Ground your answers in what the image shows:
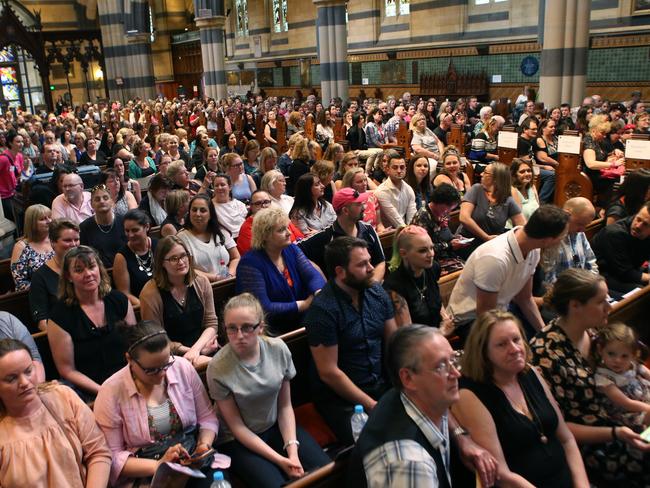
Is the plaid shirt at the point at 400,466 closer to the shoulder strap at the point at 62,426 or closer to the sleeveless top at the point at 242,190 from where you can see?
the shoulder strap at the point at 62,426

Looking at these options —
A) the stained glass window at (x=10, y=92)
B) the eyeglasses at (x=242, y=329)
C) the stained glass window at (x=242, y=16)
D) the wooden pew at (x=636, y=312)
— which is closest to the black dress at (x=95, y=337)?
the eyeglasses at (x=242, y=329)

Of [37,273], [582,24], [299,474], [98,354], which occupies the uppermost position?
[582,24]

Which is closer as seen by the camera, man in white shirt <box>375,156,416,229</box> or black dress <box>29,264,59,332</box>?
black dress <box>29,264,59,332</box>

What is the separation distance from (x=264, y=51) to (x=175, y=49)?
8.95m

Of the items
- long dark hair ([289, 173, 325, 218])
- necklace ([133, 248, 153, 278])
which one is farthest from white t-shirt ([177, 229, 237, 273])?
long dark hair ([289, 173, 325, 218])

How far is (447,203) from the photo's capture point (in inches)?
185

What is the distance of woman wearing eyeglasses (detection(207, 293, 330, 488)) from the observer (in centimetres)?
274

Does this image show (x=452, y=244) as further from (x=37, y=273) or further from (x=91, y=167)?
(x=91, y=167)

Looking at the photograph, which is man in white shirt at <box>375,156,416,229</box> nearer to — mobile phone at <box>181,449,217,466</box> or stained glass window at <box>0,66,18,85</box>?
mobile phone at <box>181,449,217,466</box>

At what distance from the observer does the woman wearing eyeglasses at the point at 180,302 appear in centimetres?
347

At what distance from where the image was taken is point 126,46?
2945 cm

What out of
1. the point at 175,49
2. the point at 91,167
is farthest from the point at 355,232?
the point at 175,49

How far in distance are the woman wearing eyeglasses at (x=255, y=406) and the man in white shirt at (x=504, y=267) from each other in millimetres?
1301

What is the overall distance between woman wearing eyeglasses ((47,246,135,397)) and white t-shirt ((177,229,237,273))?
3.84 feet
